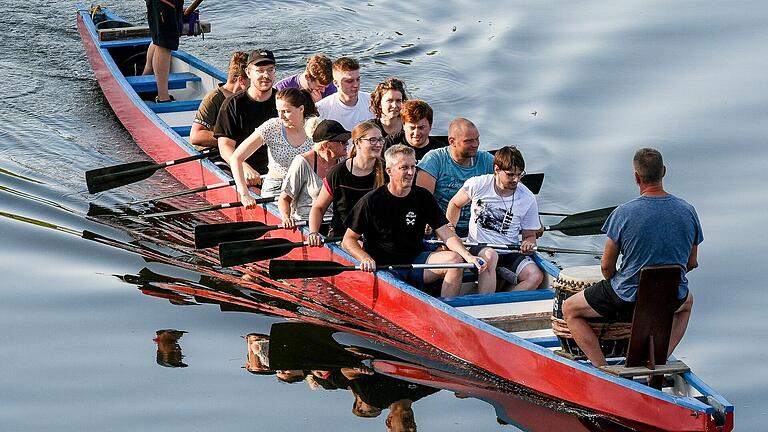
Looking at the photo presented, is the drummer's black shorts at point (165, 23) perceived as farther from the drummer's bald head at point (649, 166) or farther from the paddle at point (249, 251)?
the drummer's bald head at point (649, 166)

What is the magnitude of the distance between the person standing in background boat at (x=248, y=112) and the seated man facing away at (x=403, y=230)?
8.28 ft

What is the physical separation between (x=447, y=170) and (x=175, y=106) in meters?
5.29

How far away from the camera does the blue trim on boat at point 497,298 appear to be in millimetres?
9125

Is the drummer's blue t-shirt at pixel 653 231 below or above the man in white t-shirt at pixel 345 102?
below

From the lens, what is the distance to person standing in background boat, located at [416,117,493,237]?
969 centimetres

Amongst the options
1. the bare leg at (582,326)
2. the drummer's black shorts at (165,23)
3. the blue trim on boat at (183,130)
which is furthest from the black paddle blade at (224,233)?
the drummer's black shorts at (165,23)

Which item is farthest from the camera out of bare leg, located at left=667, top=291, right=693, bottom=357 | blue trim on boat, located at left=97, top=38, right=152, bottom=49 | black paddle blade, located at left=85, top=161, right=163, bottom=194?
blue trim on boat, located at left=97, top=38, right=152, bottom=49

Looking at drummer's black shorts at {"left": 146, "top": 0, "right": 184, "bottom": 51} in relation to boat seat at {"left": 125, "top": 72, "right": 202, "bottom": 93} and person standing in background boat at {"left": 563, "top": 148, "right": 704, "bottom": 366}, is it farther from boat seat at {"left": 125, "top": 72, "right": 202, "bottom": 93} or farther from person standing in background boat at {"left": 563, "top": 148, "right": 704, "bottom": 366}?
person standing in background boat at {"left": 563, "top": 148, "right": 704, "bottom": 366}

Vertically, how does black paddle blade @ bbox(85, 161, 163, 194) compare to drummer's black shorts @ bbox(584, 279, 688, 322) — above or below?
above

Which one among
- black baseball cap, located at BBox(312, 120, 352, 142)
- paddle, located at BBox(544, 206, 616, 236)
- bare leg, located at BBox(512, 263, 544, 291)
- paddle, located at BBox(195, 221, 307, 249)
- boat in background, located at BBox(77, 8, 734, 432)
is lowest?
boat in background, located at BBox(77, 8, 734, 432)

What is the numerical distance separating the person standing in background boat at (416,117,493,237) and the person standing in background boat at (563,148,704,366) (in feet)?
7.59

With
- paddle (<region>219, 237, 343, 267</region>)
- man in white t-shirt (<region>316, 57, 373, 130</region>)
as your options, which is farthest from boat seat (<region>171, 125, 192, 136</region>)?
paddle (<region>219, 237, 343, 267</region>)

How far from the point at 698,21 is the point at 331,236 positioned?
10386 millimetres

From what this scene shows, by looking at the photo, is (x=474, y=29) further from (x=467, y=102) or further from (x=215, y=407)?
(x=215, y=407)
